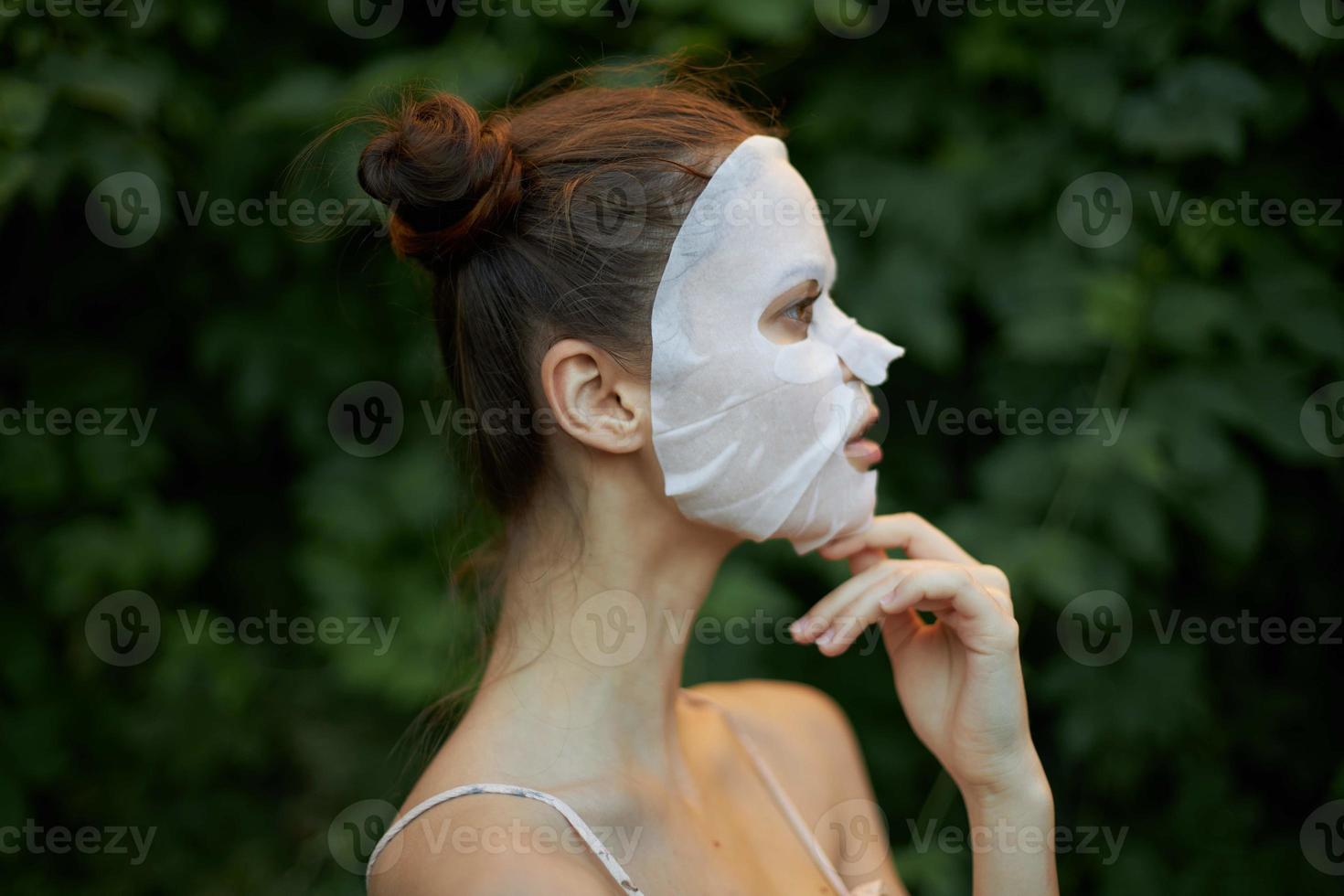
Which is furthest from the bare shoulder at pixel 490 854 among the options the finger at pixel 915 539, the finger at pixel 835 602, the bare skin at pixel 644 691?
the finger at pixel 915 539

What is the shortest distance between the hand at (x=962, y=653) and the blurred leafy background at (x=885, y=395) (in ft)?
1.92

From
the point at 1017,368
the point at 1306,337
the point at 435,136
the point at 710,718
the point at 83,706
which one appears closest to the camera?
the point at 435,136

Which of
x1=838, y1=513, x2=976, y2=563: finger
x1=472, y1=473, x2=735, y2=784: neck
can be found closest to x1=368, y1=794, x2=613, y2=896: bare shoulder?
x1=472, y1=473, x2=735, y2=784: neck

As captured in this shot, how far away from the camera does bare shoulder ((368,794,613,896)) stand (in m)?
1.21

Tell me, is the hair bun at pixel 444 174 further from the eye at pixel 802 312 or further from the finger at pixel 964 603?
the finger at pixel 964 603

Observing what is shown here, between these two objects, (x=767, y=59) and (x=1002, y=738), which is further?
(x=767, y=59)

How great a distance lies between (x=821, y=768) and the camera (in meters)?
1.77

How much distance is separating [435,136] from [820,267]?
1.64 ft

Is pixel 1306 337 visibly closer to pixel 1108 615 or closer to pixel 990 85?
pixel 1108 615

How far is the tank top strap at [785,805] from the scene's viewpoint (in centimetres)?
156

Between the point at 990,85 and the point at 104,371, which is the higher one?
the point at 990,85

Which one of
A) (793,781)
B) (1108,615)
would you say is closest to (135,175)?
(793,781)

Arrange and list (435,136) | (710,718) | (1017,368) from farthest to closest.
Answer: (1017,368), (710,718), (435,136)

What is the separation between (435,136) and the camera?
1.34m
